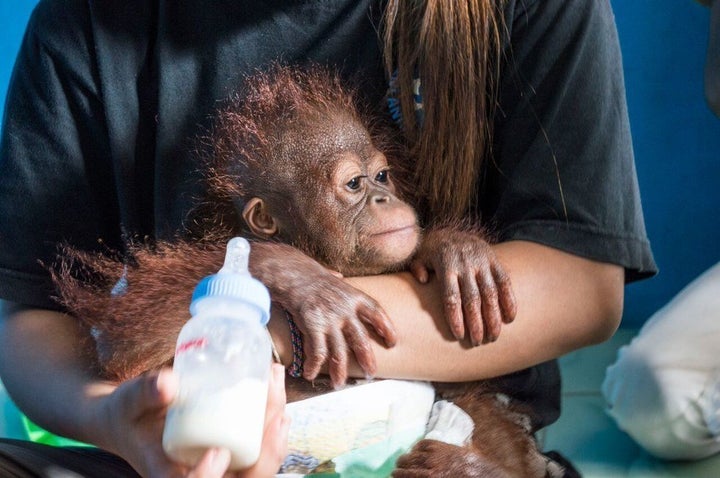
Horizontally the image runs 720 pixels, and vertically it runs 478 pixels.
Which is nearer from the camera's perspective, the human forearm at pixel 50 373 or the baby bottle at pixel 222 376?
the baby bottle at pixel 222 376

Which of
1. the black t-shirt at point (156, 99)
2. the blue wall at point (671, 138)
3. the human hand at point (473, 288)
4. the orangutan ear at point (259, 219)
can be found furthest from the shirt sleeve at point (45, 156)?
the blue wall at point (671, 138)

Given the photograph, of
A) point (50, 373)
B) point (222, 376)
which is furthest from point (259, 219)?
point (222, 376)

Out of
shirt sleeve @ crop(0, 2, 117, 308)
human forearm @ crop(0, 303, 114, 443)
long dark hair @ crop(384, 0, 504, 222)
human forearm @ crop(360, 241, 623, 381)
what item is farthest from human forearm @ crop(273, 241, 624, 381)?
shirt sleeve @ crop(0, 2, 117, 308)

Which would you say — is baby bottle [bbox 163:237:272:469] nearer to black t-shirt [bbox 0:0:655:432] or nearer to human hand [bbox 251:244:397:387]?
human hand [bbox 251:244:397:387]

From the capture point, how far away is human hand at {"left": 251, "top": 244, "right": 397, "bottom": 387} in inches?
37.3

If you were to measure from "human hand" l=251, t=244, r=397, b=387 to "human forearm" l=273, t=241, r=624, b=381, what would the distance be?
0.12 feet

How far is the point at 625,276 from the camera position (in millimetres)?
1132

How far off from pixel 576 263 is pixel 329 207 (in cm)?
29

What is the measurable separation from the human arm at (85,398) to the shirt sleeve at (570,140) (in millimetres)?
446

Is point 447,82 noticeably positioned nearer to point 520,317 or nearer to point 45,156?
point 520,317

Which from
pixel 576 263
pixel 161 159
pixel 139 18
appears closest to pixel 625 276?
pixel 576 263

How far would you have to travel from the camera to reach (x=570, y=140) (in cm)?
110

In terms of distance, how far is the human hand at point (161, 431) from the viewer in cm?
71

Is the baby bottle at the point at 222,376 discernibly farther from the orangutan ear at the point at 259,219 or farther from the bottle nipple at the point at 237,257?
the orangutan ear at the point at 259,219
